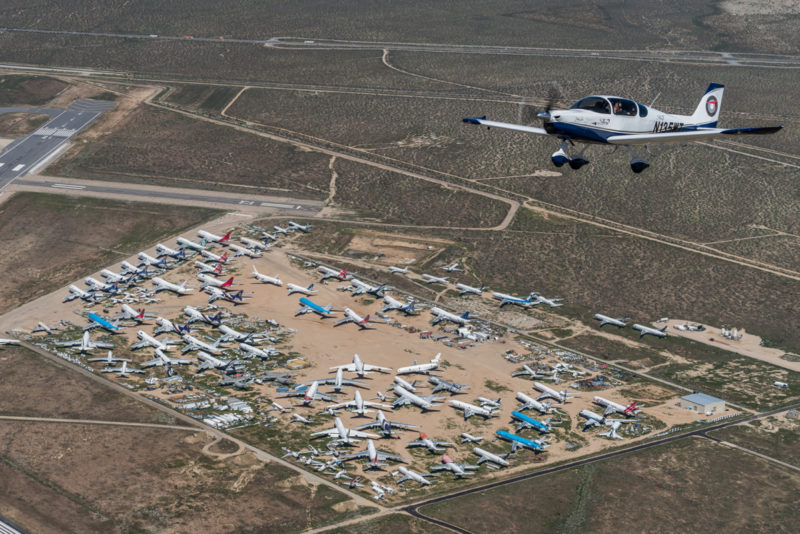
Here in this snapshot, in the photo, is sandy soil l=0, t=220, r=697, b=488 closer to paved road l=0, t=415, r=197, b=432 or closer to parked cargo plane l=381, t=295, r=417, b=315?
parked cargo plane l=381, t=295, r=417, b=315

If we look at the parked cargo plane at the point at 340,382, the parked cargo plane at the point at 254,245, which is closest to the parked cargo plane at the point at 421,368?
the parked cargo plane at the point at 340,382

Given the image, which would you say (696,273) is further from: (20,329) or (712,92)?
(20,329)

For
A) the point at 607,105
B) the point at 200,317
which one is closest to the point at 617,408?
the point at 607,105

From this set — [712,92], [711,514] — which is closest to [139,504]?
[711,514]

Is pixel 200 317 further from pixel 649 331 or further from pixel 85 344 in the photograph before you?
pixel 649 331

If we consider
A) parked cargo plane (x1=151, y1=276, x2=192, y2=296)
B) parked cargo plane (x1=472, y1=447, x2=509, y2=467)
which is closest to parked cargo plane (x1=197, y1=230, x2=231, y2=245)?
parked cargo plane (x1=151, y1=276, x2=192, y2=296)

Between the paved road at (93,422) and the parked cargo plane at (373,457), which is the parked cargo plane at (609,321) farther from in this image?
the paved road at (93,422)
